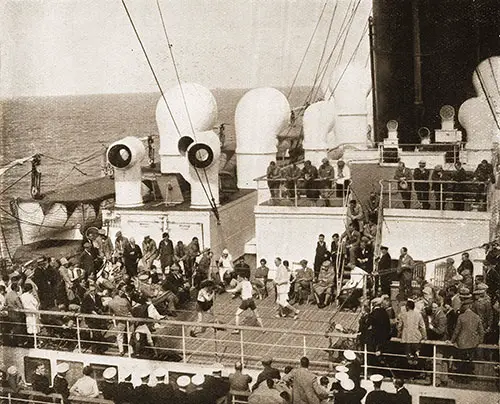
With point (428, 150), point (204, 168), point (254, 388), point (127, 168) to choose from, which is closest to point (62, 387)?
point (254, 388)

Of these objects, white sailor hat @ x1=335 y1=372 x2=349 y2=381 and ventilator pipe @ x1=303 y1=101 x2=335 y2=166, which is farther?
ventilator pipe @ x1=303 y1=101 x2=335 y2=166

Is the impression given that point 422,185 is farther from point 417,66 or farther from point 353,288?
point 417,66

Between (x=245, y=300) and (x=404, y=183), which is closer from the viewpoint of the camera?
(x=245, y=300)

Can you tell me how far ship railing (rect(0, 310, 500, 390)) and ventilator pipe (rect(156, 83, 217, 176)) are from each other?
26.9 feet

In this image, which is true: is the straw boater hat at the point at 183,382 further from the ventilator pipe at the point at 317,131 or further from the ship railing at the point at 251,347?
the ventilator pipe at the point at 317,131

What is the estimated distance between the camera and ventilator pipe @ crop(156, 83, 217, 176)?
783 inches

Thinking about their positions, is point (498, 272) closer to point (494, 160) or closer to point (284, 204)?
→ point (284, 204)

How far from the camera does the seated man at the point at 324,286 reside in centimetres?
1305

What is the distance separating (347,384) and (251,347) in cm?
326

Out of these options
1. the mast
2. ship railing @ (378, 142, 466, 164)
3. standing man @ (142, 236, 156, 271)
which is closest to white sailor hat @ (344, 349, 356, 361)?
standing man @ (142, 236, 156, 271)

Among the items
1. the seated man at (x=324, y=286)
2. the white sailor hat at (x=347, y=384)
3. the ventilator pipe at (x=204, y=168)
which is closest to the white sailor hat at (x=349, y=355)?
the white sailor hat at (x=347, y=384)

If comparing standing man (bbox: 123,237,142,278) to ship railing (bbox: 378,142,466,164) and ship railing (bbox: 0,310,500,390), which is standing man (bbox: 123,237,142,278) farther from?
ship railing (bbox: 378,142,466,164)

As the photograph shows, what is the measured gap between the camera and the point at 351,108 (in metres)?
22.6

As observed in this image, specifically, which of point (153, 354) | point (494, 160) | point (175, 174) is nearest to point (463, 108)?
point (494, 160)
